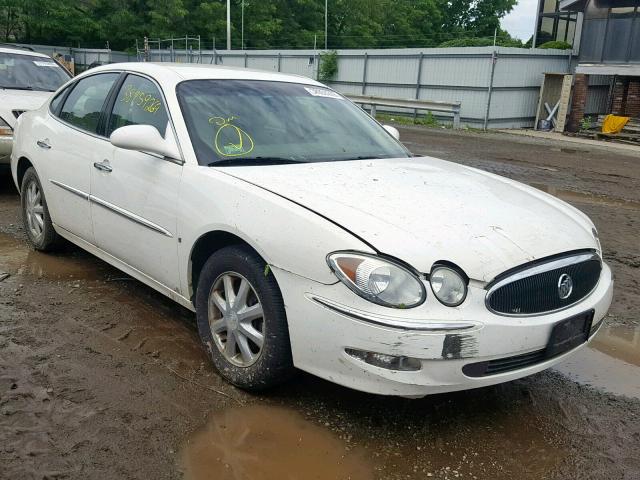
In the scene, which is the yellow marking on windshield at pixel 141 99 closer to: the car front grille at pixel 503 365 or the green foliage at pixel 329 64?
the car front grille at pixel 503 365

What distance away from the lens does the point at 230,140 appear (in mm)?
3631

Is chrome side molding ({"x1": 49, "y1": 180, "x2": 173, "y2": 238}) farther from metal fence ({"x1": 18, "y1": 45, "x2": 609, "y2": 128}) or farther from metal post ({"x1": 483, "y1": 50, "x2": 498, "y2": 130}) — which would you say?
metal fence ({"x1": 18, "y1": 45, "x2": 609, "y2": 128})

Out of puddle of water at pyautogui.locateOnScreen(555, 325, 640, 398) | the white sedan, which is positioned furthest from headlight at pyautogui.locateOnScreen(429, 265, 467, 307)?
puddle of water at pyautogui.locateOnScreen(555, 325, 640, 398)

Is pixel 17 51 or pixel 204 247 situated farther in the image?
pixel 17 51

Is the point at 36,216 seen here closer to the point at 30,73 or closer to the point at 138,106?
the point at 138,106

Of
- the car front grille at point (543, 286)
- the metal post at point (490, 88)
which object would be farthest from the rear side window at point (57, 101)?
the metal post at point (490, 88)

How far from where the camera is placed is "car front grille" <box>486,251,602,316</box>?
2.65 metres

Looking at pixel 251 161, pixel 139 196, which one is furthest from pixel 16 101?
pixel 251 161

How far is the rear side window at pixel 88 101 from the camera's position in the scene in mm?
4480

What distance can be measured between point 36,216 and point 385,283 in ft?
12.3

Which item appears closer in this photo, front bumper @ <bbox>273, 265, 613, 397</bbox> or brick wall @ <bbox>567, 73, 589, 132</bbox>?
front bumper @ <bbox>273, 265, 613, 397</bbox>

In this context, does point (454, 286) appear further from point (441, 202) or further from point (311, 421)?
point (311, 421)

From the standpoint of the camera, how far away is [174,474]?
8.41 ft

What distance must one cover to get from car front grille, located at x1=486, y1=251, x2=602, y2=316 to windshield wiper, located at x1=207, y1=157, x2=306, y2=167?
1.47m
